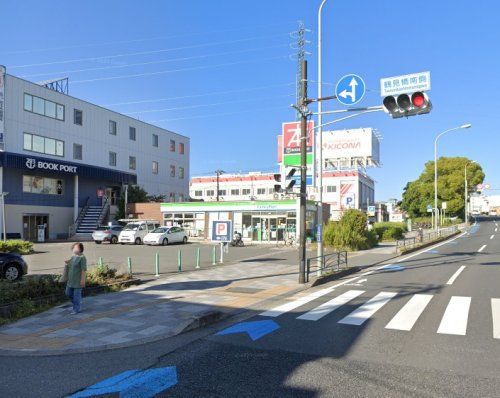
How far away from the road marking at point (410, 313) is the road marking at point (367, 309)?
0.51 meters

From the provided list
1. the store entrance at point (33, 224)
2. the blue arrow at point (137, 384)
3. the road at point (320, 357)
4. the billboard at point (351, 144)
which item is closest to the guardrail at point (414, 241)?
the road at point (320, 357)

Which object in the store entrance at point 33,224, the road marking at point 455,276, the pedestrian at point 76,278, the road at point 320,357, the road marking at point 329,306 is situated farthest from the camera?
the store entrance at point 33,224

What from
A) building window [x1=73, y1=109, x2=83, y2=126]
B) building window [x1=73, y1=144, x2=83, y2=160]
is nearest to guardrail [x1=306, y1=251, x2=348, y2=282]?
building window [x1=73, y1=144, x2=83, y2=160]

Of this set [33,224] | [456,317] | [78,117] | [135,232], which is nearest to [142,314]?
[456,317]

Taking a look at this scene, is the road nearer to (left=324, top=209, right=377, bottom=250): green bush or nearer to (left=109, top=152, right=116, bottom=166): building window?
(left=324, top=209, right=377, bottom=250): green bush

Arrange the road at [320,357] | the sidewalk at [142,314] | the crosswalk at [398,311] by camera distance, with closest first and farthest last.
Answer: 1. the road at [320,357]
2. the sidewalk at [142,314]
3. the crosswalk at [398,311]

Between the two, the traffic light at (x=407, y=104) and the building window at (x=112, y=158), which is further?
the building window at (x=112, y=158)

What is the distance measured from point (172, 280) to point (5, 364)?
8083mm

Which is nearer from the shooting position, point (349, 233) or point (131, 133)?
point (349, 233)

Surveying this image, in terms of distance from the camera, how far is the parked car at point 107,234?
33.5m

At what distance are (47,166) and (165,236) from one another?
39.9 feet

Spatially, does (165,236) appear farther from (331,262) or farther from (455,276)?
(455,276)

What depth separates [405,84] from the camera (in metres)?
11.7

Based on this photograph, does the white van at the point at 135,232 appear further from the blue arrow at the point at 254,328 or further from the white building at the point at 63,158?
the blue arrow at the point at 254,328
